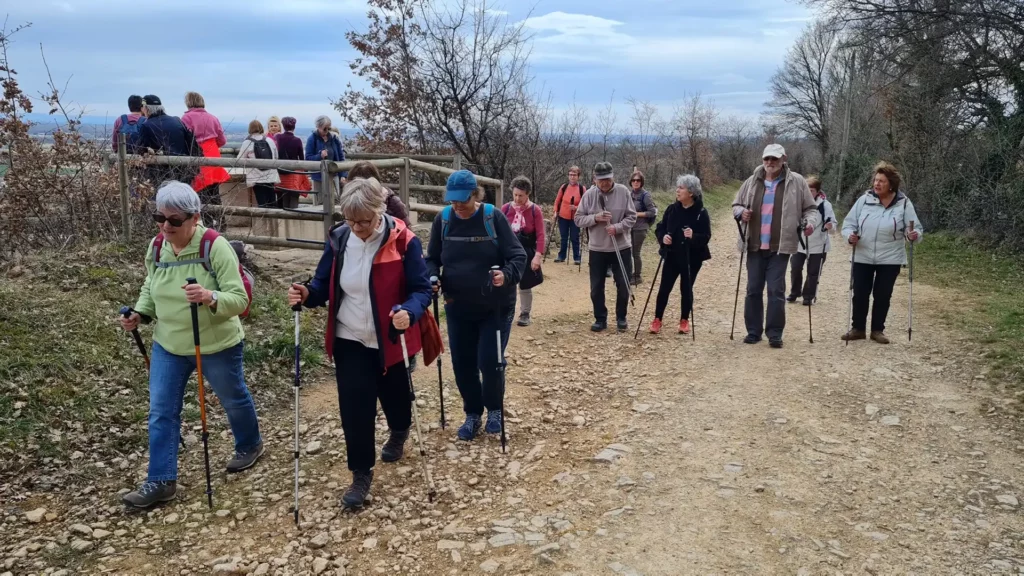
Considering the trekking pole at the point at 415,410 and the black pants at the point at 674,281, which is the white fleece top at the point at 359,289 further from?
the black pants at the point at 674,281

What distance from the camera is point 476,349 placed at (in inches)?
195

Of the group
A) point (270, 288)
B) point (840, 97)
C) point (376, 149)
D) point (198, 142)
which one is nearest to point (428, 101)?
point (376, 149)

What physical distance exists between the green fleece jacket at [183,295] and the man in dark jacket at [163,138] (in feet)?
14.3

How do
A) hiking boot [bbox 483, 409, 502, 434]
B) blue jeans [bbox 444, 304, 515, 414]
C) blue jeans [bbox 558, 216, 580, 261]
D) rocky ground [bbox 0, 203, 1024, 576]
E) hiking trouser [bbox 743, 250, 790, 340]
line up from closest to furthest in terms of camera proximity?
rocky ground [bbox 0, 203, 1024, 576] < blue jeans [bbox 444, 304, 515, 414] < hiking boot [bbox 483, 409, 502, 434] < hiking trouser [bbox 743, 250, 790, 340] < blue jeans [bbox 558, 216, 580, 261]

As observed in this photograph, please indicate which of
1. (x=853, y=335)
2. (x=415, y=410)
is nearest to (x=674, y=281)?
(x=853, y=335)

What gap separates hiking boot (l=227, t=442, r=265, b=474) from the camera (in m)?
4.58

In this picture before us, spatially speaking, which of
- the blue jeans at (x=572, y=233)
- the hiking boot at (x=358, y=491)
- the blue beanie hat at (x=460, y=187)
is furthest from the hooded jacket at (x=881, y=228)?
the blue jeans at (x=572, y=233)

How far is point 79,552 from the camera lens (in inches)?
146

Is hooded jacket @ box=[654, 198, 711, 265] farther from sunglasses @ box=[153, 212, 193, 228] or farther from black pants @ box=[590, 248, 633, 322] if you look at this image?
sunglasses @ box=[153, 212, 193, 228]

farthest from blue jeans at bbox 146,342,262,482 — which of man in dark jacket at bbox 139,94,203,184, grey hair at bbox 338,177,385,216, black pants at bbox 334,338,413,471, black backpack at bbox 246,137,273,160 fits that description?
black backpack at bbox 246,137,273,160

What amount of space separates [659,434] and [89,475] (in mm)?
3846

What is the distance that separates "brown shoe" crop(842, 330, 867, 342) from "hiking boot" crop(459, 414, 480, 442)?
4.53 m

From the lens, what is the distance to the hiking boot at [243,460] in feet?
15.0

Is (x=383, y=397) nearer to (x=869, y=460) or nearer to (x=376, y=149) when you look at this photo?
(x=869, y=460)
